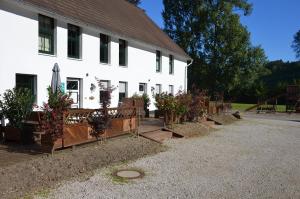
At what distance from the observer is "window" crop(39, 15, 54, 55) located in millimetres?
15328

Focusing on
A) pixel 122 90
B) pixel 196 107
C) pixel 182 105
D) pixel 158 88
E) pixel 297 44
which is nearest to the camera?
pixel 182 105

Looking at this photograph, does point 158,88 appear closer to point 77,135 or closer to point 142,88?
point 142,88

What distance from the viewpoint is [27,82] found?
48.5ft

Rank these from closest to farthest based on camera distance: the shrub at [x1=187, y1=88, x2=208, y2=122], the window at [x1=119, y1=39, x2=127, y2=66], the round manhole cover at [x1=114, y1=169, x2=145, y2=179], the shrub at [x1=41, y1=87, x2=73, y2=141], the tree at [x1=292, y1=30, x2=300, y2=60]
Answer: the round manhole cover at [x1=114, y1=169, x2=145, y2=179]
the shrub at [x1=41, y1=87, x2=73, y2=141]
the shrub at [x1=187, y1=88, x2=208, y2=122]
the window at [x1=119, y1=39, x2=127, y2=66]
the tree at [x1=292, y1=30, x2=300, y2=60]

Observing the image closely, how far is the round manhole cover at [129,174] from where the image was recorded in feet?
26.6

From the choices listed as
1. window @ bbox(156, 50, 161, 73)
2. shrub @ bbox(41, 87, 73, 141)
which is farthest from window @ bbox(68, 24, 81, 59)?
window @ bbox(156, 50, 161, 73)

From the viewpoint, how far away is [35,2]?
14141 mm

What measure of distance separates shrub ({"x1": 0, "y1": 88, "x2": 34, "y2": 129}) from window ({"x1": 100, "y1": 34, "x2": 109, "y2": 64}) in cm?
962

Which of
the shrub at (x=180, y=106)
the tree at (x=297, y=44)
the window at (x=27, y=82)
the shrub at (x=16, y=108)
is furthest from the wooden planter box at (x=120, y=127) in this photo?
the tree at (x=297, y=44)

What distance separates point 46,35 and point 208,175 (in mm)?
10472

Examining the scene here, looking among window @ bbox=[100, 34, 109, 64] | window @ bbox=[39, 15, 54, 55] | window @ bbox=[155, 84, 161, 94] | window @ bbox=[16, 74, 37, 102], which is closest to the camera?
window @ bbox=[16, 74, 37, 102]

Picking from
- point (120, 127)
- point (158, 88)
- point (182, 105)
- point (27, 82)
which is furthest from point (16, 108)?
point (158, 88)

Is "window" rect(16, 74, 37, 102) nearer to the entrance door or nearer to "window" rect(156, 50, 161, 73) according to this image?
the entrance door

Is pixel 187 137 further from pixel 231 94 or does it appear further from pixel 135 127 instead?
pixel 231 94
